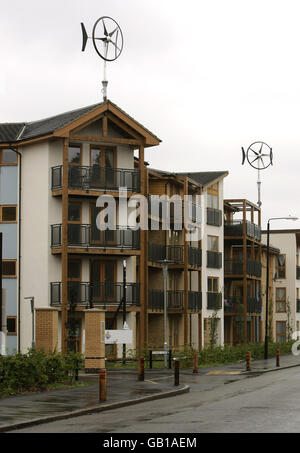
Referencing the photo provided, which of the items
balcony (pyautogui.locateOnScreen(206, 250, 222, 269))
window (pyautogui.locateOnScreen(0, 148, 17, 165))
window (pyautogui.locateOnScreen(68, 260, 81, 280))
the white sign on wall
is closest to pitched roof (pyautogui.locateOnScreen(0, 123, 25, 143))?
window (pyautogui.locateOnScreen(0, 148, 17, 165))

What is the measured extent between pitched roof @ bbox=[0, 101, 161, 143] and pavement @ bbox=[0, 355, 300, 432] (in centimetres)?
1412

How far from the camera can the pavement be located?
18.9 metres

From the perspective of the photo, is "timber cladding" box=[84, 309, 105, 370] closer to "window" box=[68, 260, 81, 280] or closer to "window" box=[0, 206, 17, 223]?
"window" box=[68, 260, 81, 280]

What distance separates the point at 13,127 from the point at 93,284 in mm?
9584

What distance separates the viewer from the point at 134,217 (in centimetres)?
4691

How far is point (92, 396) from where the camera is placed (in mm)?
23766

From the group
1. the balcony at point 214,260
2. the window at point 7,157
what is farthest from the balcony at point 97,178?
the balcony at point 214,260

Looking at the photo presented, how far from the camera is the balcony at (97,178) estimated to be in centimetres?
4450

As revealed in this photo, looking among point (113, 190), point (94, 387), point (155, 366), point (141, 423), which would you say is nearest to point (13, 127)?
point (113, 190)

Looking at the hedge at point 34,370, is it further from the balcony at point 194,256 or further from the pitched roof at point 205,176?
the pitched roof at point 205,176

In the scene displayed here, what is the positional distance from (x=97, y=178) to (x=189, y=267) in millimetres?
12531

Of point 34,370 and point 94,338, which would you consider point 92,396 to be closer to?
point 34,370

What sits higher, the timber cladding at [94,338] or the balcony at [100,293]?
the balcony at [100,293]
